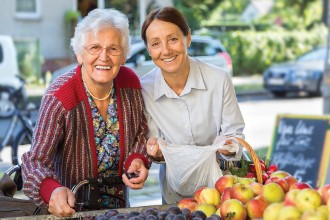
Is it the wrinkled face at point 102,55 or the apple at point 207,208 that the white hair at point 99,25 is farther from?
the apple at point 207,208

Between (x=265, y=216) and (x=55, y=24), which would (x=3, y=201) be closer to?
(x=265, y=216)

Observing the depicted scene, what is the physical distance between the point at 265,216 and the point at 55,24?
15.4m

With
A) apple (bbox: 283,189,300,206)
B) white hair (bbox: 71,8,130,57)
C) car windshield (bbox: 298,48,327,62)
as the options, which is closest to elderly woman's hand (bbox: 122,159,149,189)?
white hair (bbox: 71,8,130,57)

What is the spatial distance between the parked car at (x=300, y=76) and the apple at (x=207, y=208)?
55.0 feet

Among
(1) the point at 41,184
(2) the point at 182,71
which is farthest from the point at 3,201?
(2) the point at 182,71

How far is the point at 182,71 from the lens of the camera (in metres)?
3.61

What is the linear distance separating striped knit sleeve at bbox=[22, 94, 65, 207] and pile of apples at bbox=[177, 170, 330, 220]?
2.01 feet

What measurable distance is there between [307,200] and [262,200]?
9.4 inches

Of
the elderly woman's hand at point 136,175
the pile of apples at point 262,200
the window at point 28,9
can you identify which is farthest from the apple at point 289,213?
the window at point 28,9

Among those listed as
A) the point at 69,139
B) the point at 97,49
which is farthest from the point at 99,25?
the point at 69,139

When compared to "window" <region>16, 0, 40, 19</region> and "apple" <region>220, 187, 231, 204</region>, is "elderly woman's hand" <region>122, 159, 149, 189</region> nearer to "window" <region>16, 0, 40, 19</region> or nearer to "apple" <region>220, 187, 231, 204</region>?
"apple" <region>220, 187, 231, 204</region>

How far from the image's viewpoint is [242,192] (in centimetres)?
305

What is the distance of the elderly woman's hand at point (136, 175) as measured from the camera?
332 centimetres

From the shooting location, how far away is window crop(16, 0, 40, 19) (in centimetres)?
1675
